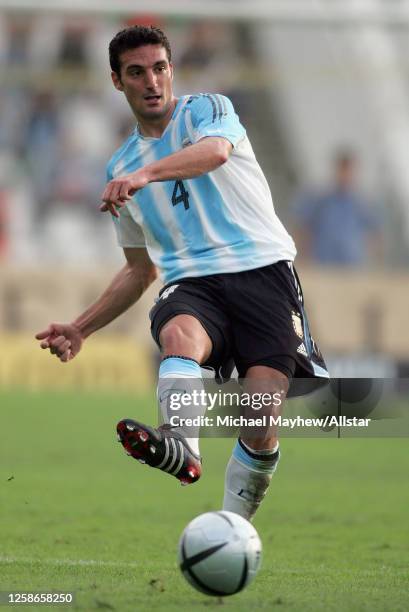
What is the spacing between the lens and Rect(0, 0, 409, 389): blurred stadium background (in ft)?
61.7

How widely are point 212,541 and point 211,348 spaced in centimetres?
104

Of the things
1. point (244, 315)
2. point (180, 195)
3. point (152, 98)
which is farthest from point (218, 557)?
point (152, 98)

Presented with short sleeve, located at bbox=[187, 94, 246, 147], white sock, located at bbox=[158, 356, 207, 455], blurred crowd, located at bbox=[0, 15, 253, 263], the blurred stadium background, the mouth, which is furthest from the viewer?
blurred crowd, located at bbox=[0, 15, 253, 263]

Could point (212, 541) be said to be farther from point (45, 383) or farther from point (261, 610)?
point (45, 383)

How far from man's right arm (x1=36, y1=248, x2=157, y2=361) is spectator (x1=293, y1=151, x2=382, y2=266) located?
1114 cm

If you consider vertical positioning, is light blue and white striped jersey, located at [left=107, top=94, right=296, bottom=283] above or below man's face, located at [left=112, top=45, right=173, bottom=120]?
below

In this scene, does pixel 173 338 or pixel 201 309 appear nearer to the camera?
pixel 173 338

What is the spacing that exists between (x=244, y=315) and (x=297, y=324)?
0.30m

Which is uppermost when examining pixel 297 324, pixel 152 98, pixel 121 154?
pixel 152 98

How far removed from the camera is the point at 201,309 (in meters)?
6.36

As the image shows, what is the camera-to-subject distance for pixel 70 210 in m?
21.1

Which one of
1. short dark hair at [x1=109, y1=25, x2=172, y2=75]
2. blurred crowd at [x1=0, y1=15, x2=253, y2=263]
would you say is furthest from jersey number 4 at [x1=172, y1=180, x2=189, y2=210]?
blurred crowd at [x1=0, y1=15, x2=253, y2=263]

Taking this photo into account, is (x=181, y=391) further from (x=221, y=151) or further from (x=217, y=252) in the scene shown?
(x=221, y=151)

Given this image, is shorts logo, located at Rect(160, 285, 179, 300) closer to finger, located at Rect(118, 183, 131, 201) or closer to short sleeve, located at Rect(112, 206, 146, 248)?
short sleeve, located at Rect(112, 206, 146, 248)
